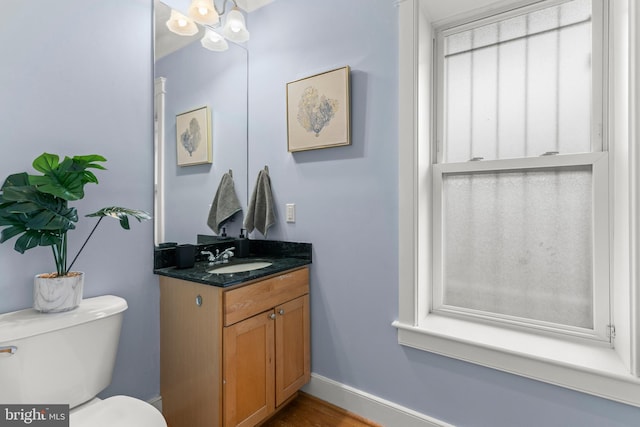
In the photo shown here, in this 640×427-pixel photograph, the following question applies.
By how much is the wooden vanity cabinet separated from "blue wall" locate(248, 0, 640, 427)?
297mm

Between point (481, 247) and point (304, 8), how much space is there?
A: 5.75ft

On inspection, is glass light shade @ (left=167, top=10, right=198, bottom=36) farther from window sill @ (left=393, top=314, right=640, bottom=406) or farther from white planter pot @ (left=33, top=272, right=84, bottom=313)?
window sill @ (left=393, top=314, right=640, bottom=406)

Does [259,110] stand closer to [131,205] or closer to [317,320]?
[131,205]

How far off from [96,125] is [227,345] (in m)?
1.17

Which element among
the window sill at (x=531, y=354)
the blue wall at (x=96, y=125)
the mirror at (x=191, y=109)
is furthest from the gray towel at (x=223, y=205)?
the window sill at (x=531, y=354)

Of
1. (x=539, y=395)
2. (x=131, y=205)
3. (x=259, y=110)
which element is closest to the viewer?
(x=539, y=395)

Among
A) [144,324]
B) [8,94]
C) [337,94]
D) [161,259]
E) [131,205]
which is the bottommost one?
[144,324]

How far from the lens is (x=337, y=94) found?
1.76m

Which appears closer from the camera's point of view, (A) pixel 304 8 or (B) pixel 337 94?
(B) pixel 337 94

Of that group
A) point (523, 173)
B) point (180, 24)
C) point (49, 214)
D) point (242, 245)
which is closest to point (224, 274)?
point (242, 245)

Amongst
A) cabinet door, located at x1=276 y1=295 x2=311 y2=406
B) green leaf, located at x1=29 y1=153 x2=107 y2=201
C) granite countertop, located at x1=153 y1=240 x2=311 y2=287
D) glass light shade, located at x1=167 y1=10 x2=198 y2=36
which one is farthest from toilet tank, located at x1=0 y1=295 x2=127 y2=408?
glass light shade, located at x1=167 y1=10 x2=198 y2=36

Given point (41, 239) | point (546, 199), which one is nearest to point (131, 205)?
point (41, 239)

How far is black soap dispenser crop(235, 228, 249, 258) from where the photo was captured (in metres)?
2.07

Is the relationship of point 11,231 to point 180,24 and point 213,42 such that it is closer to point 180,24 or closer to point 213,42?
point 180,24
